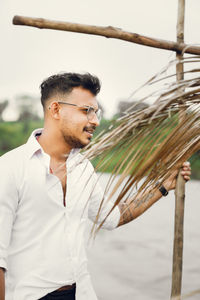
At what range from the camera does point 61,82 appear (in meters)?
1.88

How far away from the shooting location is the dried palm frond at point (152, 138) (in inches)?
37.8

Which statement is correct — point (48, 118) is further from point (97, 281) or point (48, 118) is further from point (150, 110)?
point (97, 281)

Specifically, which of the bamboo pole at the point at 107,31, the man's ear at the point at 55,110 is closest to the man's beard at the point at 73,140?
the man's ear at the point at 55,110

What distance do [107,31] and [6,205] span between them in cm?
76

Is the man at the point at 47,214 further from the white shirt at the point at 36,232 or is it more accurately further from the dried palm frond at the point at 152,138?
the dried palm frond at the point at 152,138

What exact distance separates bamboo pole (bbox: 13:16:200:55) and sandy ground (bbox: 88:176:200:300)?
7.75 meters

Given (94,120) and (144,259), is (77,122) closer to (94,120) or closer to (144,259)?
(94,120)

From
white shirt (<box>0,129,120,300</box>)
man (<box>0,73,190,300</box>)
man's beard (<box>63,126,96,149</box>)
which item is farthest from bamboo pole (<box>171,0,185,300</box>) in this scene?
man's beard (<box>63,126,96,149</box>)

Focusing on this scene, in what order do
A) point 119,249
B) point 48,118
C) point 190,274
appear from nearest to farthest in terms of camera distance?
1. point 48,118
2. point 190,274
3. point 119,249

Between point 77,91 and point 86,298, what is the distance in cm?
90

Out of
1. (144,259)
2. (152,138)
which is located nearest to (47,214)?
(152,138)

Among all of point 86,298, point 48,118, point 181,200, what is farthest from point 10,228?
point 181,200

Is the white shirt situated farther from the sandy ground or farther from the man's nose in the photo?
the sandy ground

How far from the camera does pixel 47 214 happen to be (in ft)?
5.27
